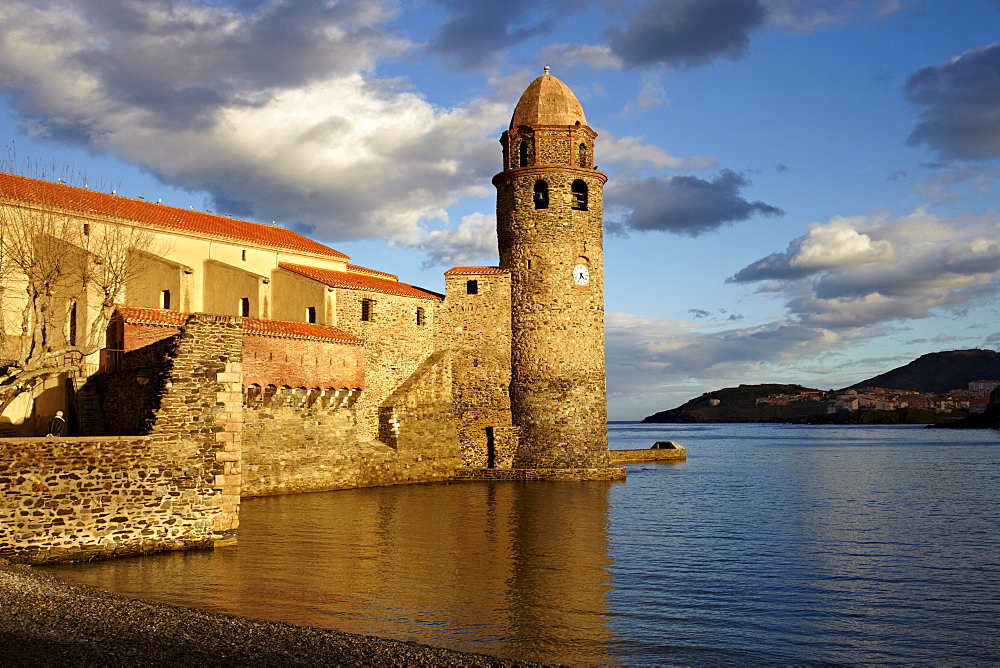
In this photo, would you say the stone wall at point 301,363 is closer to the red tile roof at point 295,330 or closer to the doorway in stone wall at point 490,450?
the red tile roof at point 295,330

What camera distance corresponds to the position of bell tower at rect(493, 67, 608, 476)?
34.6 metres

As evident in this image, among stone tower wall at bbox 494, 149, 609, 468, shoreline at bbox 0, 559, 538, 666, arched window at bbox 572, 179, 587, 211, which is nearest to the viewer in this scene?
shoreline at bbox 0, 559, 538, 666

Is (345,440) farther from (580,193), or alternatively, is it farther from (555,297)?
(580,193)

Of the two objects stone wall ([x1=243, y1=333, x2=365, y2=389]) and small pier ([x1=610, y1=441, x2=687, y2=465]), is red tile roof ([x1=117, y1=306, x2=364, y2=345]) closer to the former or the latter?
stone wall ([x1=243, y1=333, x2=365, y2=389])

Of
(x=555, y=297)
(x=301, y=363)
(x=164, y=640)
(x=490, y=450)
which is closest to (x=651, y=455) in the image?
(x=490, y=450)

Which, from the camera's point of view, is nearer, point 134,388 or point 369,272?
point 134,388

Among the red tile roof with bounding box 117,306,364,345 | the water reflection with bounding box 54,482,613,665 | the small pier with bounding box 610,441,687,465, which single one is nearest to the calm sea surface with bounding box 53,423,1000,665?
the water reflection with bounding box 54,482,613,665

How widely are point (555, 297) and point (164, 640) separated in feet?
85.7

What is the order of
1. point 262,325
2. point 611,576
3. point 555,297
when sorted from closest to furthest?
point 611,576 → point 262,325 → point 555,297

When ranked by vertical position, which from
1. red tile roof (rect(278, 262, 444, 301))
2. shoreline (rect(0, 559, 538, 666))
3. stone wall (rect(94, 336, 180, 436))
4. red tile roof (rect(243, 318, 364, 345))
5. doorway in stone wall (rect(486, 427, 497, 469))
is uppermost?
red tile roof (rect(278, 262, 444, 301))

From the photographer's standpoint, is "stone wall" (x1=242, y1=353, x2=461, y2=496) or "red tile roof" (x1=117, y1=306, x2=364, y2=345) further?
"stone wall" (x1=242, y1=353, x2=461, y2=496)

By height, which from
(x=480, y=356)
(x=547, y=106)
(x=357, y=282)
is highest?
(x=547, y=106)

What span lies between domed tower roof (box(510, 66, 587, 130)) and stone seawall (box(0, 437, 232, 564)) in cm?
2329

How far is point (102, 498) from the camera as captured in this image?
15.6 meters
